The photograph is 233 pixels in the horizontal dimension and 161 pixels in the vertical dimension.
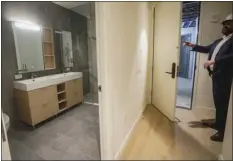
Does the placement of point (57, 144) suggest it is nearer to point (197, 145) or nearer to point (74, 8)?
point (197, 145)

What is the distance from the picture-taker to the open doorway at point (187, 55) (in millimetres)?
1065

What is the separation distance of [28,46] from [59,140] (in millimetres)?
1468

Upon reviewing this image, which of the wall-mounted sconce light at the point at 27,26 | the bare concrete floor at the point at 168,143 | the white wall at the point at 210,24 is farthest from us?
the wall-mounted sconce light at the point at 27,26

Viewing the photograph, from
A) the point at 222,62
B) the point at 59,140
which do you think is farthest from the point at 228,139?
the point at 59,140

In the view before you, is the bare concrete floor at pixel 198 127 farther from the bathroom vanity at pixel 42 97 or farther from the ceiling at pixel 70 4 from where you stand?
the ceiling at pixel 70 4

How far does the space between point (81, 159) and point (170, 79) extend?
1.51m

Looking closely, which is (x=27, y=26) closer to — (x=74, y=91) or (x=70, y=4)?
(x=70, y=4)

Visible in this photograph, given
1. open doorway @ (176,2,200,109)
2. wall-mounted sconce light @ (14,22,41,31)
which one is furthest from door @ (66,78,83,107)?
open doorway @ (176,2,200,109)

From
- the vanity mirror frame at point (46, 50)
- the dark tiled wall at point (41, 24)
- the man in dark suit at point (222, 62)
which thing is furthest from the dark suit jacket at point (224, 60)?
the vanity mirror frame at point (46, 50)

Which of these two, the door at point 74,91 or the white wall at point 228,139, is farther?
the door at point 74,91

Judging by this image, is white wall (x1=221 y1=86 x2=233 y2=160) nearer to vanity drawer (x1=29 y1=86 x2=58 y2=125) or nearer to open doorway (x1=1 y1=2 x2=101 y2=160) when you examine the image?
open doorway (x1=1 y1=2 x2=101 y2=160)

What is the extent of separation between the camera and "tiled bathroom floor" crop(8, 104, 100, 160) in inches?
60.2

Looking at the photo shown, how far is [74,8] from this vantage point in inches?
118

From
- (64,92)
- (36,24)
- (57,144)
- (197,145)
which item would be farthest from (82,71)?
(197,145)
